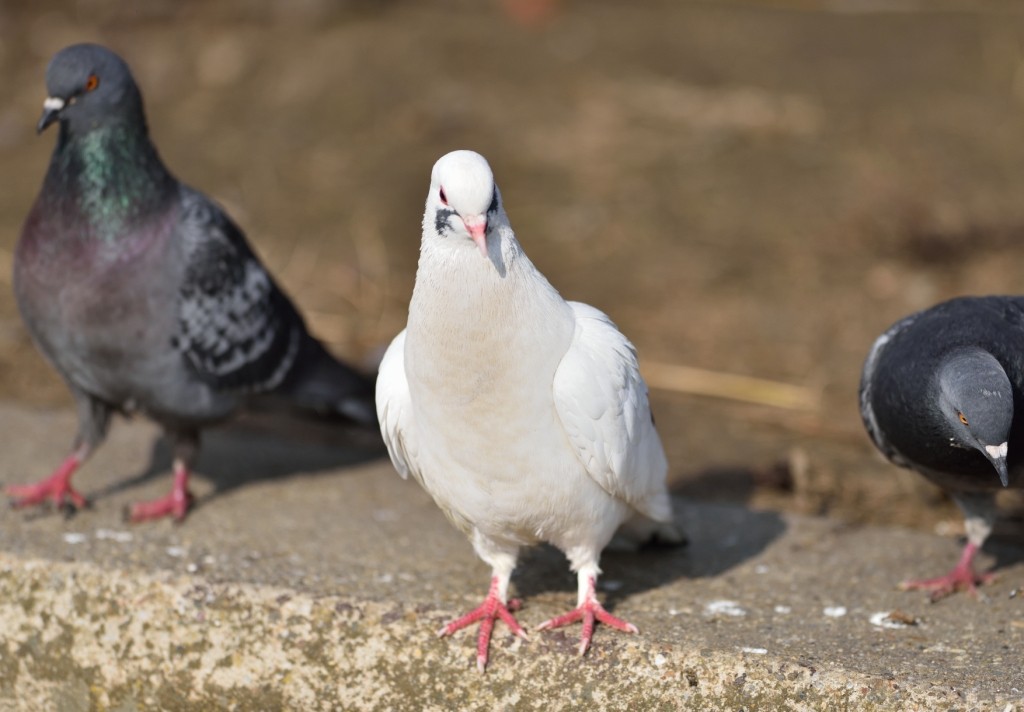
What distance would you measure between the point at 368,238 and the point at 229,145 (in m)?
1.86

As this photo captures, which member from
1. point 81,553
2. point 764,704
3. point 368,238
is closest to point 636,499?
point 764,704

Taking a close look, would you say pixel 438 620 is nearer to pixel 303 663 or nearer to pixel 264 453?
pixel 303 663

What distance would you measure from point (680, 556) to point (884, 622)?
86cm

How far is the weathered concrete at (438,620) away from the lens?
3.77 m

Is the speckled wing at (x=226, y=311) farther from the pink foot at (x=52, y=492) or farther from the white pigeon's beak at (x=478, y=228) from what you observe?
the white pigeon's beak at (x=478, y=228)

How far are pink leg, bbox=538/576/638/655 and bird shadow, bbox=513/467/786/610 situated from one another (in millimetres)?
237

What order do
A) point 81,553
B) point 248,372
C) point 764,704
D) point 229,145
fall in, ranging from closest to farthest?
point 764,704 → point 81,553 → point 248,372 → point 229,145

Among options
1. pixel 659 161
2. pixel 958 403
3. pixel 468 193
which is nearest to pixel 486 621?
pixel 468 193

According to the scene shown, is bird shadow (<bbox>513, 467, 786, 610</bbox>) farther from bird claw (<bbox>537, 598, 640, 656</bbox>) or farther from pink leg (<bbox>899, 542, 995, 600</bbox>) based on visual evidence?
pink leg (<bbox>899, 542, 995, 600</bbox>)

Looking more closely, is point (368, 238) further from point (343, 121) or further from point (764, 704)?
point (764, 704)

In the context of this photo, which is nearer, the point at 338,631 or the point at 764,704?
the point at 764,704

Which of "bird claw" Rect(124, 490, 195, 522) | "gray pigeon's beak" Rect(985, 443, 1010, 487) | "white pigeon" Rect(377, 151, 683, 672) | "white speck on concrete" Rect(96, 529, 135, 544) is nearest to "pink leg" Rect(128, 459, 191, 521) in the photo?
"bird claw" Rect(124, 490, 195, 522)

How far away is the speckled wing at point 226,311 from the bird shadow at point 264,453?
38 centimetres

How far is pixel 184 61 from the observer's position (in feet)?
35.3
